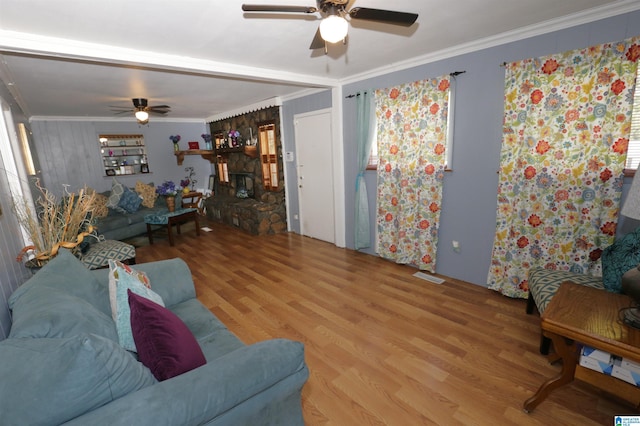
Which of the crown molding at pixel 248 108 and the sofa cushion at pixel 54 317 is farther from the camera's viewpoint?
the crown molding at pixel 248 108

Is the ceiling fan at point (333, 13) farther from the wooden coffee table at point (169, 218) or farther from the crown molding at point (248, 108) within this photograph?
the wooden coffee table at point (169, 218)

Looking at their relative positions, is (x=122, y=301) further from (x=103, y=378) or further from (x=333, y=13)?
(x=333, y=13)

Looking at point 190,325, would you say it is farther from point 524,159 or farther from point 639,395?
point 524,159

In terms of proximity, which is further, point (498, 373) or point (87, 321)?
point (498, 373)

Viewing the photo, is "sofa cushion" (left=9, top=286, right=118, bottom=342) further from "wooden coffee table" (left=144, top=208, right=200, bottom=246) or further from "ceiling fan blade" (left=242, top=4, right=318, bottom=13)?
"wooden coffee table" (left=144, top=208, right=200, bottom=246)

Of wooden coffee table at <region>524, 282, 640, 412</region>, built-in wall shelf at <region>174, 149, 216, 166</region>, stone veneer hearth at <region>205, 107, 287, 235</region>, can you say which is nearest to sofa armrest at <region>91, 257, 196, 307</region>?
wooden coffee table at <region>524, 282, 640, 412</region>

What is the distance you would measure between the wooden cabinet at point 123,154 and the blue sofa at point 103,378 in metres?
5.99

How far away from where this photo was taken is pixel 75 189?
19.7 feet

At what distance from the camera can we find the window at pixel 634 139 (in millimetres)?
2105

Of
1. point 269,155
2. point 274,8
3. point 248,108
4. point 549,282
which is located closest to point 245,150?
point 269,155

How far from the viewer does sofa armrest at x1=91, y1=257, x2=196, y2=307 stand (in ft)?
6.60

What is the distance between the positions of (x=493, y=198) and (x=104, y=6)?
11.3ft

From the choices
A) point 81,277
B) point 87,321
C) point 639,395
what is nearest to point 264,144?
point 81,277

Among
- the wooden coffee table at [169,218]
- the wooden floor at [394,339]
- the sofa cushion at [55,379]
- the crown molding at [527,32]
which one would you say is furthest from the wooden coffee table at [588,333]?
the wooden coffee table at [169,218]
